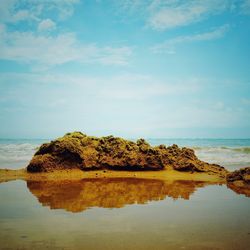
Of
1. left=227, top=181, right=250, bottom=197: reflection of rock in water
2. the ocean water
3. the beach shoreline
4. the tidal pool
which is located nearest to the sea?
the tidal pool

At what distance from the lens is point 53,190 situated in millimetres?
5883

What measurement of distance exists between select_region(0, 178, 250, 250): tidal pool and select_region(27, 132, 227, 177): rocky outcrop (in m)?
1.77

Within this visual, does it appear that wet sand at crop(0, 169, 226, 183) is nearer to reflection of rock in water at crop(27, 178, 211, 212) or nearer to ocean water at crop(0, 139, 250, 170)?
reflection of rock in water at crop(27, 178, 211, 212)

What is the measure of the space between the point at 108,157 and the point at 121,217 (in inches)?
178

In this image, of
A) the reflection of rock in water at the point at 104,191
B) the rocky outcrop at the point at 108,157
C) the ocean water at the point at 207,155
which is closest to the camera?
the reflection of rock in water at the point at 104,191

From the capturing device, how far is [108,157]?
851cm

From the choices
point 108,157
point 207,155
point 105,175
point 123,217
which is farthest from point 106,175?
point 207,155

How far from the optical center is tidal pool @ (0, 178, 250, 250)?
3096 millimetres

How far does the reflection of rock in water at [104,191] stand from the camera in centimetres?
484

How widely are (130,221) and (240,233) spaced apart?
4.50ft

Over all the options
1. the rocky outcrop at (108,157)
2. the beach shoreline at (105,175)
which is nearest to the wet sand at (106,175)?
the beach shoreline at (105,175)

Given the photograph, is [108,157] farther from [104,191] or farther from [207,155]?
[207,155]

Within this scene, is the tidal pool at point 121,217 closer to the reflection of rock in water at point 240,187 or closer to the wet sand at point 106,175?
the reflection of rock in water at point 240,187

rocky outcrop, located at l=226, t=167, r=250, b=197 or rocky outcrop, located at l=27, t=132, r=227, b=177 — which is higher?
rocky outcrop, located at l=27, t=132, r=227, b=177
